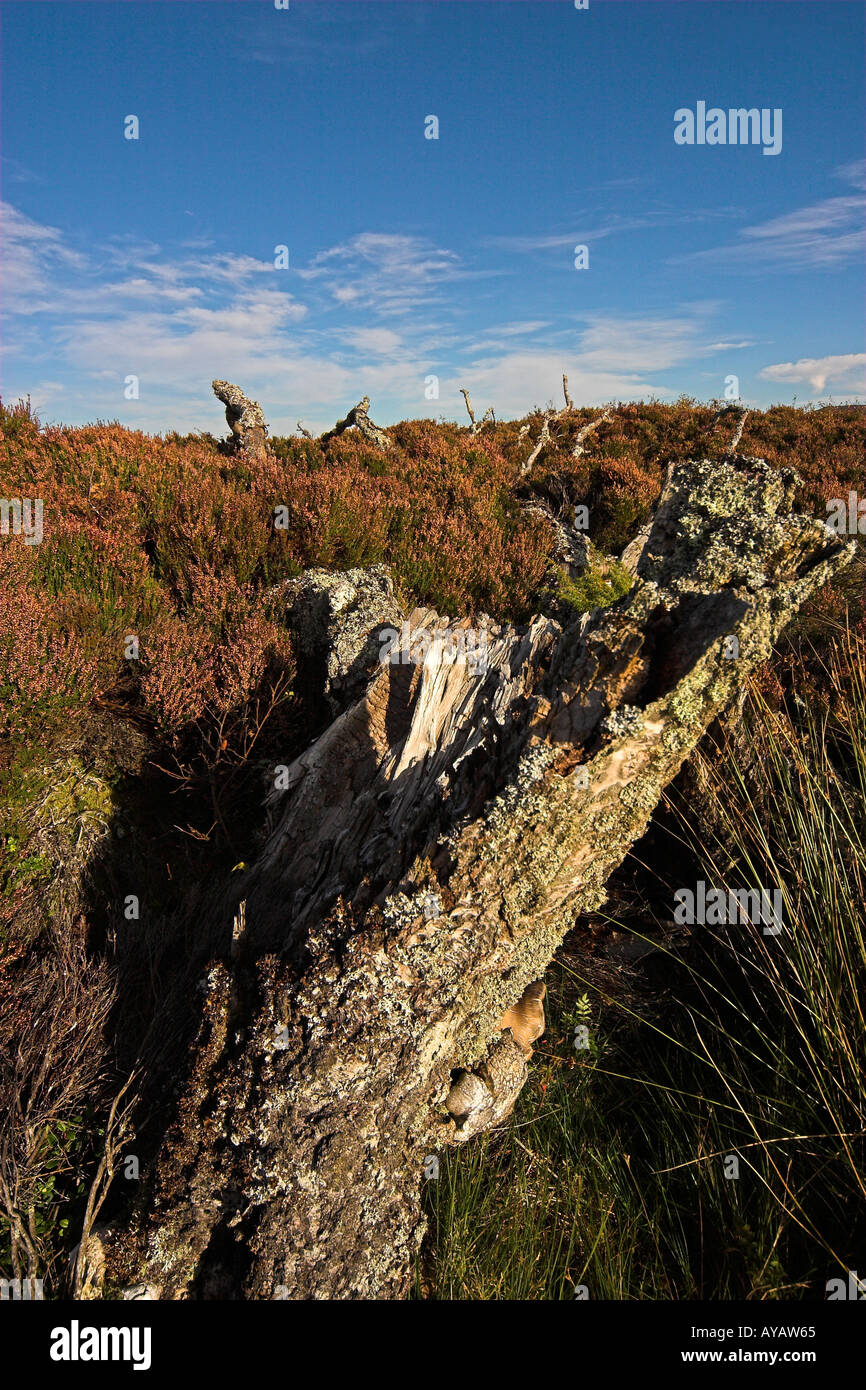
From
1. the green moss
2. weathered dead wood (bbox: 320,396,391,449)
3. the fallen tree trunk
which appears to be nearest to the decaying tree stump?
weathered dead wood (bbox: 320,396,391,449)

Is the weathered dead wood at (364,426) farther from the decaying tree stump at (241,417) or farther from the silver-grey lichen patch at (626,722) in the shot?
the silver-grey lichen patch at (626,722)

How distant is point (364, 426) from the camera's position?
11.6 meters

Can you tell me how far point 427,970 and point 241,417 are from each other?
10233 mm

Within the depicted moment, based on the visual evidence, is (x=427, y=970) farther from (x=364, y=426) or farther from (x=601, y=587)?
(x=364, y=426)

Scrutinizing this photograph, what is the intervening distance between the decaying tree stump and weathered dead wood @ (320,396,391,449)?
4.50ft

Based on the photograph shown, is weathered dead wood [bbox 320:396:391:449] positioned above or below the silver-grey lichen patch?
above

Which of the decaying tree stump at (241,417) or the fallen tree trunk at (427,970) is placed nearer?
the fallen tree trunk at (427,970)

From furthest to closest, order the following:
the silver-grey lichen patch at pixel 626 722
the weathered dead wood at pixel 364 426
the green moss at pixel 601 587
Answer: the weathered dead wood at pixel 364 426
the green moss at pixel 601 587
the silver-grey lichen patch at pixel 626 722

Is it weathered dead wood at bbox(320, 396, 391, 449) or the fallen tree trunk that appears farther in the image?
weathered dead wood at bbox(320, 396, 391, 449)

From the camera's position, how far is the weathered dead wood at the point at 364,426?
1144cm

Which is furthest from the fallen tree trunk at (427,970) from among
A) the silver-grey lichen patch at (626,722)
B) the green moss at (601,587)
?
the green moss at (601,587)

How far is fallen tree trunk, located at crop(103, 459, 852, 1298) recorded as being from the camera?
216cm

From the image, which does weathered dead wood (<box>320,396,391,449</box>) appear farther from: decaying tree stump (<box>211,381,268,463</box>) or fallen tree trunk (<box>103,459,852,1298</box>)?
fallen tree trunk (<box>103,459,852,1298</box>)

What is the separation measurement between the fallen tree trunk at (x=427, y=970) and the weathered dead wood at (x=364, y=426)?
974 centimetres
